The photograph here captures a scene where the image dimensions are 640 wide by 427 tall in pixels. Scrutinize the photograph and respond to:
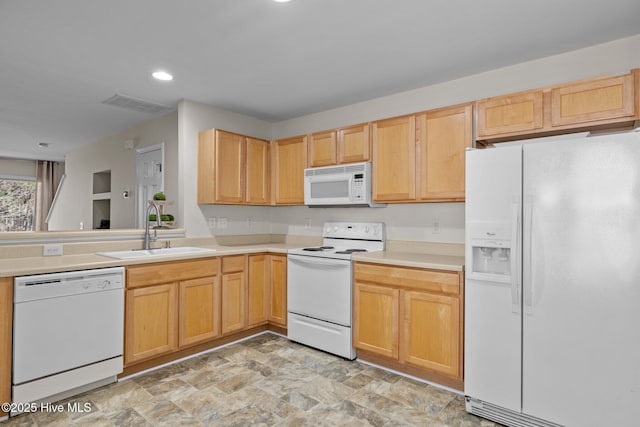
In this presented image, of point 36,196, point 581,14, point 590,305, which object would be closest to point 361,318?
point 590,305

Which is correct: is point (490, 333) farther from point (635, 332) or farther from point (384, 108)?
point (384, 108)

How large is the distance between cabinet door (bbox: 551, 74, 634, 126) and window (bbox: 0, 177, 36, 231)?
939 cm

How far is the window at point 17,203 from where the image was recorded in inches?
297

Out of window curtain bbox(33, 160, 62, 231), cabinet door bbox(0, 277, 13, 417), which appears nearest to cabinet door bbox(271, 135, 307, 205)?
cabinet door bbox(0, 277, 13, 417)

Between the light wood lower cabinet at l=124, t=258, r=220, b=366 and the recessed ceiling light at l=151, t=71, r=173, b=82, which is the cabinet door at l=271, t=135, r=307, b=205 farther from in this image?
the recessed ceiling light at l=151, t=71, r=173, b=82

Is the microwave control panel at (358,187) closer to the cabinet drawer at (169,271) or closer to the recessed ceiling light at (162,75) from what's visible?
the cabinet drawer at (169,271)

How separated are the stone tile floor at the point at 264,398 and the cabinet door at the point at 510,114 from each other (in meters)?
1.87

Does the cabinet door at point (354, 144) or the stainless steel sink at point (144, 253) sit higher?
the cabinet door at point (354, 144)

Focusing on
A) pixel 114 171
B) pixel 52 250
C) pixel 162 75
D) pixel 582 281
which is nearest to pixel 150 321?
pixel 52 250

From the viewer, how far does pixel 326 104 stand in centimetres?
383

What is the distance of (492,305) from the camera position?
217 cm

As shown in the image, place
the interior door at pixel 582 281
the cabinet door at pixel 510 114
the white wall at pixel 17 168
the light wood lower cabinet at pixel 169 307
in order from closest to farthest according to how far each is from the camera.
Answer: the interior door at pixel 582 281, the cabinet door at pixel 510 114, the light wood lower cabinet at pixel 169 307, the white wall at pixel 17 168

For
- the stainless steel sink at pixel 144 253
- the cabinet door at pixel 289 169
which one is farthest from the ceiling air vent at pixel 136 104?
the stainless steel sink at pixel 144 253

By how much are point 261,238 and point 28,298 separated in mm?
2542
